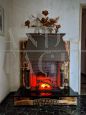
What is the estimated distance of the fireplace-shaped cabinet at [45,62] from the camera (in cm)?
353

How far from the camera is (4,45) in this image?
142 inches

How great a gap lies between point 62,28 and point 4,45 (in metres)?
1.17

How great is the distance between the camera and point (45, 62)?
3662 millimetres

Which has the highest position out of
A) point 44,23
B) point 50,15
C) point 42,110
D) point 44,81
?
point 50,15

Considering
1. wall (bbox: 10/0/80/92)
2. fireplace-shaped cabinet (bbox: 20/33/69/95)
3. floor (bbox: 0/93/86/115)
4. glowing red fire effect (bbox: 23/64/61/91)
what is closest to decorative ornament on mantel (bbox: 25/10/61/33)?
wall (bbox: 10/0/80/92)

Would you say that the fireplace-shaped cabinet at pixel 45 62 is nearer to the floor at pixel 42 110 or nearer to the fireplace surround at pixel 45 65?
the fireplace surround at pixel 45 65

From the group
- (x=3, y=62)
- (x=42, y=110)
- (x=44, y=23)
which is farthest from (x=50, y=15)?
(x=42, y=110)

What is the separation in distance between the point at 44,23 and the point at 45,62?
29.9 inches

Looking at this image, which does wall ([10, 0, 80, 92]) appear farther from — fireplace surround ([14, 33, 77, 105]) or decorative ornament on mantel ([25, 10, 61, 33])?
fireplace surround ([14, 33, 77, 105])

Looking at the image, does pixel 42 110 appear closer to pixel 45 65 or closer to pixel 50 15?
pixel 45 65

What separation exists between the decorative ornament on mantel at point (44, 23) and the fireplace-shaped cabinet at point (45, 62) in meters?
0.30

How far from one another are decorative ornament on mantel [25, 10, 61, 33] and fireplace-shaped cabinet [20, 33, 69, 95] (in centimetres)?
30

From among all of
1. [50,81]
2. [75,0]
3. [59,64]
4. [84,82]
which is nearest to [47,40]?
[59,64]

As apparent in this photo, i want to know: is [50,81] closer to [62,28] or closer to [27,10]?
[62,28]
